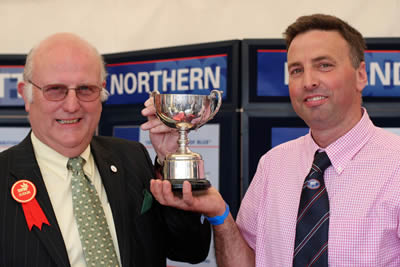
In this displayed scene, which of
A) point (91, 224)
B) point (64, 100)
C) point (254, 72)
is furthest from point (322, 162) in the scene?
point (254, 72)

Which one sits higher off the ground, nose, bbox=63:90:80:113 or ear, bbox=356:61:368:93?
ear, bbox=356:61:368:93

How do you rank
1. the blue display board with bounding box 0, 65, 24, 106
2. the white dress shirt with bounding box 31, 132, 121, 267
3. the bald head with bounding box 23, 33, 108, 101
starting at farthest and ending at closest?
the blue display board with bounding box 0, 65, 24, 106
the bald head with bounding box 23, 33, 108, 101
the white dress shirt with bounding box 31, 132, 121, 267

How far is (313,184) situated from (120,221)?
0.81m

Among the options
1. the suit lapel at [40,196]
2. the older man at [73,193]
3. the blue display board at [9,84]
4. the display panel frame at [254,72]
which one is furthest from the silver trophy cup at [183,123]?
the blue display board at [9,84]

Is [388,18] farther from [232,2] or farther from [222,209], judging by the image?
[222,209]

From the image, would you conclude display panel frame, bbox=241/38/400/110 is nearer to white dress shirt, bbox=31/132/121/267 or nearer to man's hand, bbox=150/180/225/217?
man's hand, bbox=150/180/225/217

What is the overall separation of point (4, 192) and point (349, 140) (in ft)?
4.55

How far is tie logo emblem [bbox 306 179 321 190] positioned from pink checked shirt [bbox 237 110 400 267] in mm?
42

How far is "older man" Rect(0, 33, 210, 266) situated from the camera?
188 cm

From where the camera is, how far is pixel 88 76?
209 cm

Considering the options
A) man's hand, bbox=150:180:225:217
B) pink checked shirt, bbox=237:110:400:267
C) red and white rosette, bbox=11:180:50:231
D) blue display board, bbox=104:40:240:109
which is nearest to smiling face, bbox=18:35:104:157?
red and white rosette, bbox=11:180:50:231

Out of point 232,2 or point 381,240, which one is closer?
point 381,240

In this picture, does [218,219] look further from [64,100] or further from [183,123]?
[64,100]

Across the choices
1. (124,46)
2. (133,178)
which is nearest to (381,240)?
(133,178)
